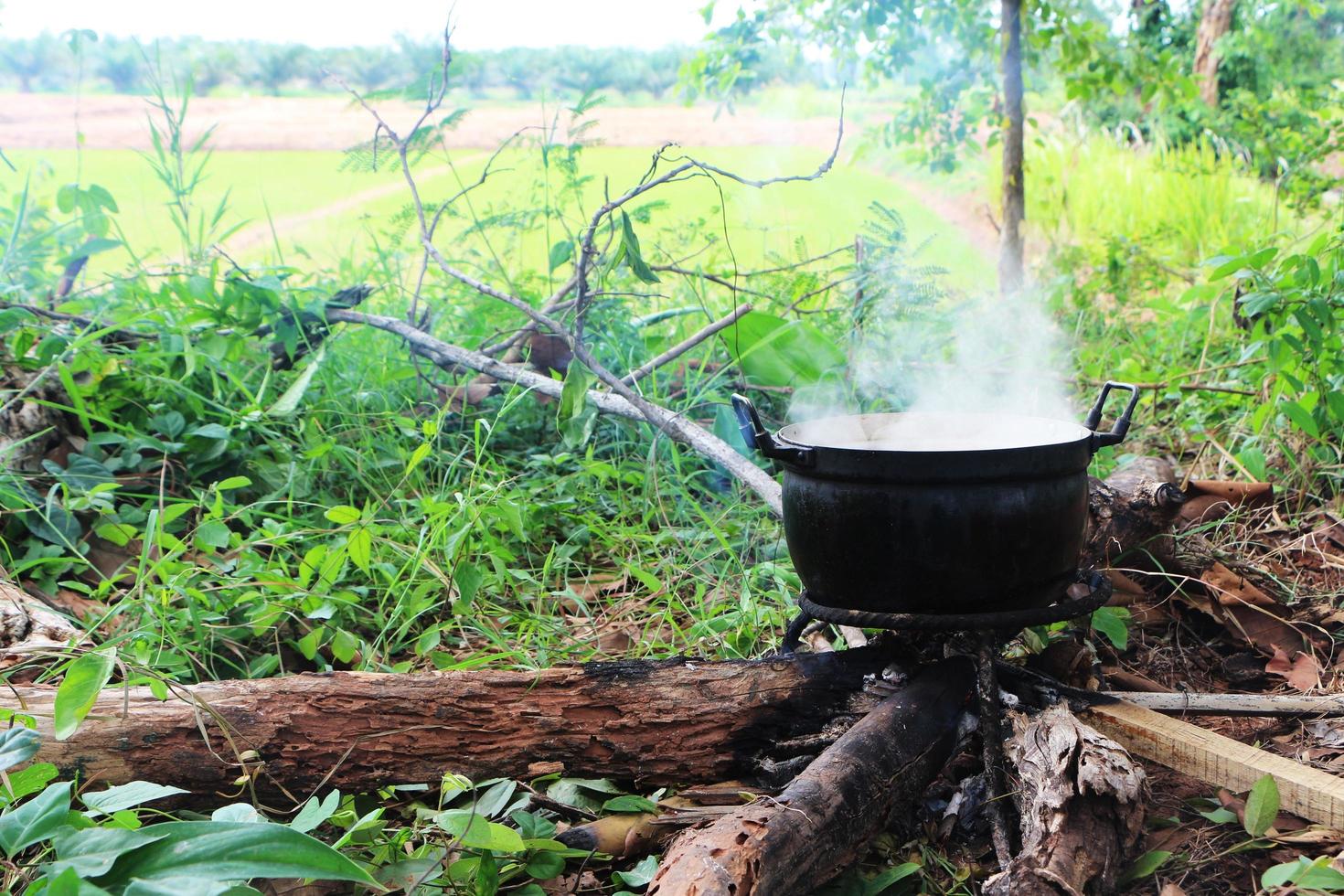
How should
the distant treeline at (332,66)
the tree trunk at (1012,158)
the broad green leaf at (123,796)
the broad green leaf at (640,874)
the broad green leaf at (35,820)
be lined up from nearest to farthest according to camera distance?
the broad green leaf at (35,820)
the broad green leaf at (123,796)
the broad green leaf at (640,874)
the distant treeline at (332,66)
the tree trunk at (1012,158)

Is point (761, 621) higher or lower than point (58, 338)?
lower

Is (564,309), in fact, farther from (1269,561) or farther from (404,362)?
(1269,561)

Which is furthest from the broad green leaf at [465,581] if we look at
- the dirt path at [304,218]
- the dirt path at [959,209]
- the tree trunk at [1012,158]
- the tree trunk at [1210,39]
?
the tree trunk at [1210,39]

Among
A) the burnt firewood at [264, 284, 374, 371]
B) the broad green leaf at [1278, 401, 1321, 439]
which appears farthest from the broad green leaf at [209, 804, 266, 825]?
the broad green leaf at [1278, 401, 1321, 439]

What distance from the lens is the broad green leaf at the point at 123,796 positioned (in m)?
1.11

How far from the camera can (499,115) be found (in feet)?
17.3

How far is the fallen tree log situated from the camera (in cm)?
143

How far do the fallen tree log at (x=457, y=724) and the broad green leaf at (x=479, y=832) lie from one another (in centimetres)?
26

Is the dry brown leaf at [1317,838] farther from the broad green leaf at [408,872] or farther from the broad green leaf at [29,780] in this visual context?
the broad green leaf at [29,780]

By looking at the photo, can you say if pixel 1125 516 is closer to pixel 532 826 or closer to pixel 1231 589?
pixel 1231 589

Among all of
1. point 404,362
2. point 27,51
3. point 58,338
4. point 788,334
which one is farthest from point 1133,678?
point 27,51

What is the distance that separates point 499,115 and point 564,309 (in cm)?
267

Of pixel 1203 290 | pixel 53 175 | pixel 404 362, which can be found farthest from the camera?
pixel 53 175

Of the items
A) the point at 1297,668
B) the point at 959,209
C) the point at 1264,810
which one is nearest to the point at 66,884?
the point at 1264,810
